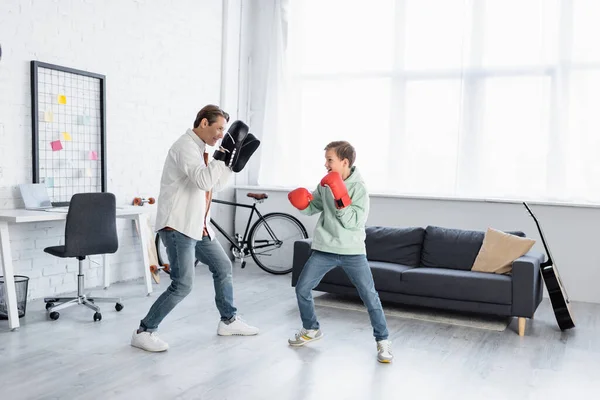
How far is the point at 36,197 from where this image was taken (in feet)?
15.5

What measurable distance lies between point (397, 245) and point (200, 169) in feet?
7.71

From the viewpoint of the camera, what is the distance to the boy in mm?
3516

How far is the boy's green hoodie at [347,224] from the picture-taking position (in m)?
3.52

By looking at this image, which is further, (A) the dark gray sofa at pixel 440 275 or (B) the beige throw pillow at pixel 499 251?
(B) the beige throw pillow at pixel 499 251

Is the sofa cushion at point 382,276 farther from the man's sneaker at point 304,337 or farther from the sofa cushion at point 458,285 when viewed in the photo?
the man's sneaker at point 304,337

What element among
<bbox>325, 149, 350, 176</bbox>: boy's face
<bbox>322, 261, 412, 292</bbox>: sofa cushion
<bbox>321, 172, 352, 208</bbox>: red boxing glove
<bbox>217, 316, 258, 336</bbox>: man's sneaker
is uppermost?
<bbox>325, 149, 350, 176</bbox>: boy's face

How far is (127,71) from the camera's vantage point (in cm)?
565

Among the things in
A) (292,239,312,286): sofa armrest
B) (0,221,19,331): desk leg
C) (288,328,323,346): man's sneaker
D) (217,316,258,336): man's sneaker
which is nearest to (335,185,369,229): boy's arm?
(288,328,323,346): man's sneaker

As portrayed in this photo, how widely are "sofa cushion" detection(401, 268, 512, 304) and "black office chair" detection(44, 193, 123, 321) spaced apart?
A: 2190 mm

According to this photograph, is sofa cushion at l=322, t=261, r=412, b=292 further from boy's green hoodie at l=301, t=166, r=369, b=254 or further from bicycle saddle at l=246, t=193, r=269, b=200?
bicycle saddle at l=246, t=193, r=269, b=200

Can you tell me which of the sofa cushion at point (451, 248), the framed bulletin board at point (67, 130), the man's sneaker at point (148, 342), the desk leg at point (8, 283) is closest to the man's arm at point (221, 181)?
the man's sneaker at point (148, 342)

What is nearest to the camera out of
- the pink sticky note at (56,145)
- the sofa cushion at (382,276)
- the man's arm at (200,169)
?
the man's arm at (200,169)

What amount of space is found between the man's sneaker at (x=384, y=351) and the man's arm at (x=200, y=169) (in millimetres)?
1286

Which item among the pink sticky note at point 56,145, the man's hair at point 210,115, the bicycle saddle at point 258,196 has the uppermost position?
the man's hair at point 210,115
